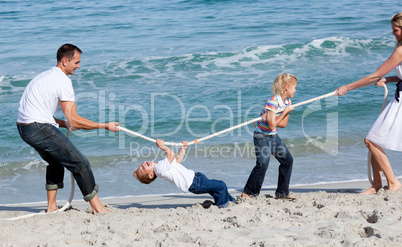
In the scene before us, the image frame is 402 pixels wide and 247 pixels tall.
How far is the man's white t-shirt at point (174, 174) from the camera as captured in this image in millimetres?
4801

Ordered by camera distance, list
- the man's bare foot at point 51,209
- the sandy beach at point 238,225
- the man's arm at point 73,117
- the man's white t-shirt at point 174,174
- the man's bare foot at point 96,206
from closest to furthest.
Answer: the sandy beach at point 238,225
the man's arm at point 73,117
the man's white t-shirt at point 174,174
the man's bare foot at point 96,206
the man's bare foot at point 51,209

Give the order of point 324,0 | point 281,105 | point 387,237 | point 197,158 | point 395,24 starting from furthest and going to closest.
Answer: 1. point 324,0
2. point 197,158
3. point 281,105
4. point 395,24
5. point 387,237

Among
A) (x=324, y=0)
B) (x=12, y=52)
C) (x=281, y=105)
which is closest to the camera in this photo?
(x=281, y=105)

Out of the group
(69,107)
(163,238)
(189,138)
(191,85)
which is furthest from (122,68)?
(163,238)

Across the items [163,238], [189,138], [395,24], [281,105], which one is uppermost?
[395,24]

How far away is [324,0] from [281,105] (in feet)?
62.8

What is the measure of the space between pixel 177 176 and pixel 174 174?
4cm

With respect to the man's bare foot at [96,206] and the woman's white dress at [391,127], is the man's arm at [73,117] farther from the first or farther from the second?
the woman's white dress at [391,127]

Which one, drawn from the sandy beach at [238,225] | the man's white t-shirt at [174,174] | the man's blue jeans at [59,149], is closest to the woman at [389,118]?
the sandy beach at [238,225]

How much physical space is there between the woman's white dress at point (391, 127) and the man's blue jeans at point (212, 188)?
1.67m

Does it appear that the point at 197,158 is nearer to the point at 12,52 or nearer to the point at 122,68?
the point at 122,68

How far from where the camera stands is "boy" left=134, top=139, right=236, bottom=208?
4.81 metres

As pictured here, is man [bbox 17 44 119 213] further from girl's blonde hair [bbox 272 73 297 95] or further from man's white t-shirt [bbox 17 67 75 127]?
girl's blonde hair [bbox 272 73 297 95]

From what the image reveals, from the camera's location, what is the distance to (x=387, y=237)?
12.3 feet
